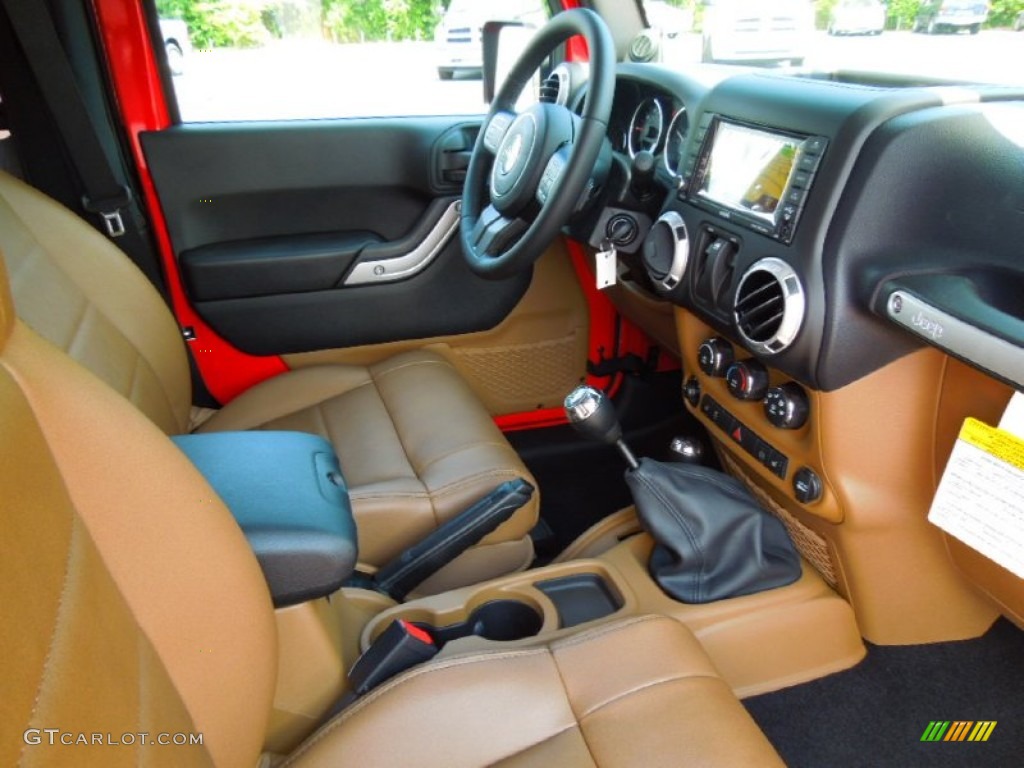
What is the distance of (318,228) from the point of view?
1753mm

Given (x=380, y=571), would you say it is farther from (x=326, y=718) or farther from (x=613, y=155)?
(x=613, y=155)

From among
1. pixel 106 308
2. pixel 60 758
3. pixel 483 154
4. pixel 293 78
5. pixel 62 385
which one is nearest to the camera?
pixel 60 758

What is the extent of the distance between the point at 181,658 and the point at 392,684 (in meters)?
0.26

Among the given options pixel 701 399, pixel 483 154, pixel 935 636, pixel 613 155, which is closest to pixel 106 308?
pixel 483 154

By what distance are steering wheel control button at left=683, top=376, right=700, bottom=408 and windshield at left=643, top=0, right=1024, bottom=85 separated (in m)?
0.58

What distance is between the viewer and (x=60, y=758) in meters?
0.47

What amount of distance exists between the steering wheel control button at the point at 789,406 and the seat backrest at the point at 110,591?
0.73 metres

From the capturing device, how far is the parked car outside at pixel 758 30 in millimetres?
1512

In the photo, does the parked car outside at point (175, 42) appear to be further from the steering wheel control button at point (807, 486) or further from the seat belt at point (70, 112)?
the steering wheel control button at point (807, 486)

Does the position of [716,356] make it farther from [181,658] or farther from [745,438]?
[181,658]

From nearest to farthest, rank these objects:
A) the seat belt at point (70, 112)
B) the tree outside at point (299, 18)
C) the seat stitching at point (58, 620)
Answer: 1. the seat stitching at point (58, 620)
2. the seat belt at point (70, 112)
3. the tree outside at point (299, 18)

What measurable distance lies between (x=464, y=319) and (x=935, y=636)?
112 cm

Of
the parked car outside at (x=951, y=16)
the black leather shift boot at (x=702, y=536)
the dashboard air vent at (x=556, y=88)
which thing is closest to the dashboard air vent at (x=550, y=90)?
the dashboard air vent at (x=556, y=88)

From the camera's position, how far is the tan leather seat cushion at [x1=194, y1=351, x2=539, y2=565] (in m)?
1.27
